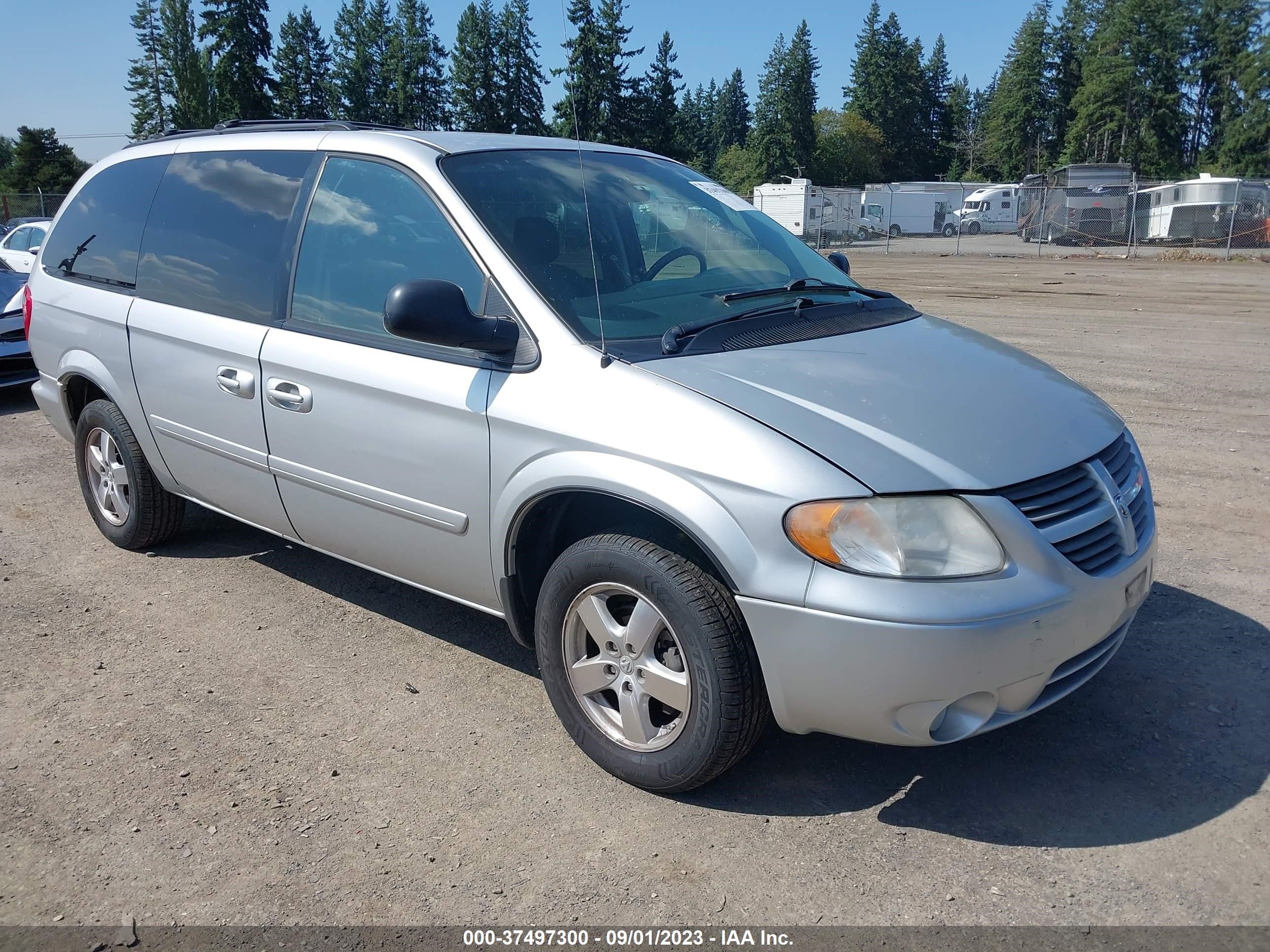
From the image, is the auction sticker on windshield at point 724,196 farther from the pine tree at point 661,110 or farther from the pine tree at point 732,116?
the pine tree at point 732,116

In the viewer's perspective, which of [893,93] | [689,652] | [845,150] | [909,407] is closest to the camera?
[689,652]

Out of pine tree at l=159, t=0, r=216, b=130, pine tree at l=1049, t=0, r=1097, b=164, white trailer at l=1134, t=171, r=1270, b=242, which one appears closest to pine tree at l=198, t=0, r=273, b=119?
pine tree at l=159, t=0, r=216, b=130

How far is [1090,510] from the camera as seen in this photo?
9.66 feet

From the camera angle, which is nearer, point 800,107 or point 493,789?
point 493,789

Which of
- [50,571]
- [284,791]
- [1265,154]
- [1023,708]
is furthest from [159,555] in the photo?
[1265,154]

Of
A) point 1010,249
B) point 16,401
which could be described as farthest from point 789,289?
point 1010,249

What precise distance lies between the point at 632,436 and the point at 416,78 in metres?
92.6

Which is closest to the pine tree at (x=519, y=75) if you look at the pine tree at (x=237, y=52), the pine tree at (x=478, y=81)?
the pine tree at (x=478, y=81)

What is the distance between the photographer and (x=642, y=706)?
3.10 meters

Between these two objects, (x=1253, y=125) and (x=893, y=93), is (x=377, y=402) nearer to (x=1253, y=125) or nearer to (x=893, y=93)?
(x=1253, y=125)

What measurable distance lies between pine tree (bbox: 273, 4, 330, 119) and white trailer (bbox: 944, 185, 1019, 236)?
5449cm

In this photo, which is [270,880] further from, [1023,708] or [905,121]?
[905,121]

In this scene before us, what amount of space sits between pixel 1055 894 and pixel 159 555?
4.49 metres

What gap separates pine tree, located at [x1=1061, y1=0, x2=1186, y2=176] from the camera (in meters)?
84.1
